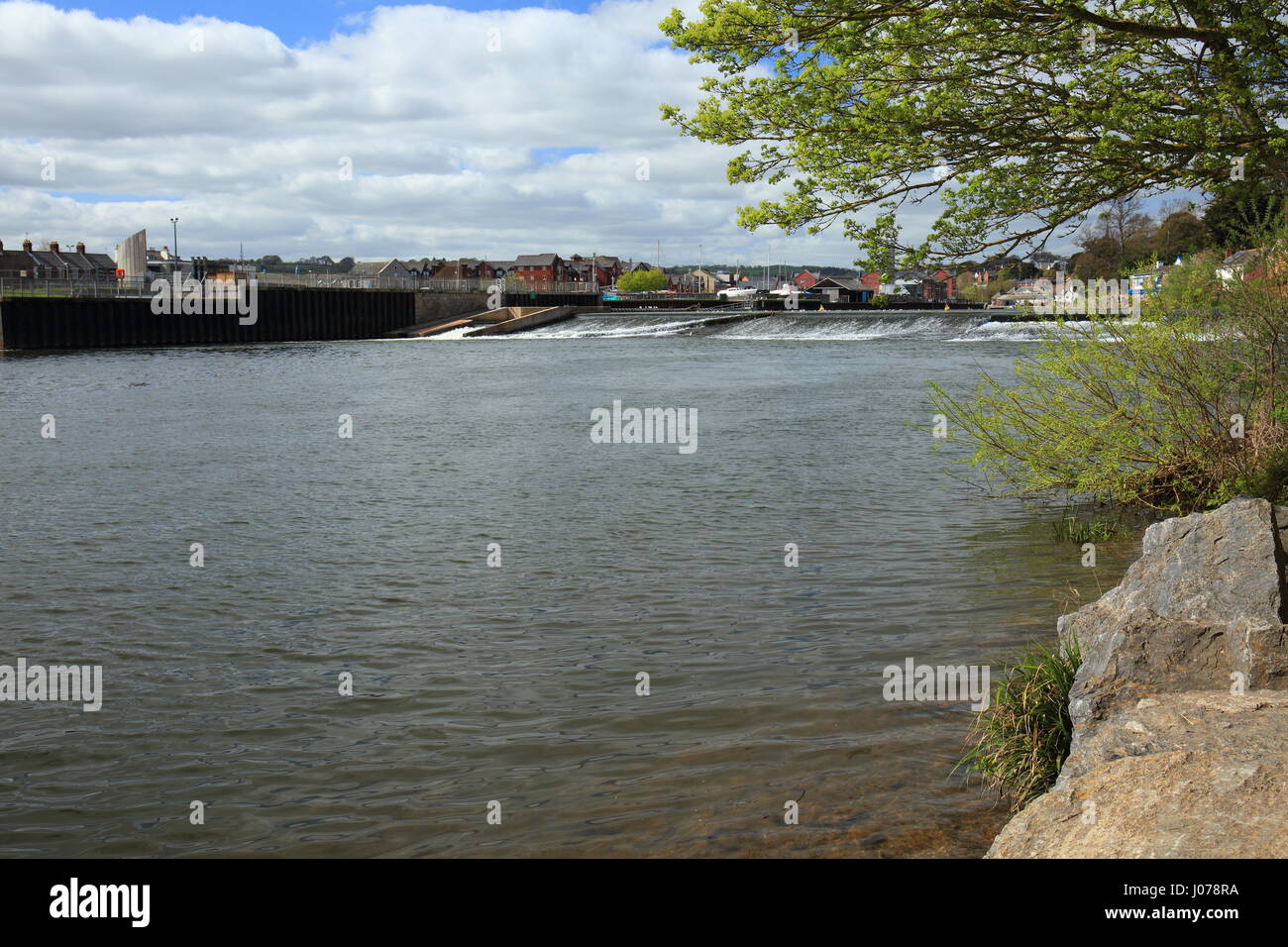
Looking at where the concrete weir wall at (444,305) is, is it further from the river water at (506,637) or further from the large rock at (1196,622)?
the large rock at (1196,622)

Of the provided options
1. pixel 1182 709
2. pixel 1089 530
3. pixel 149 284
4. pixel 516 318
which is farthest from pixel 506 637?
pixel 149 284

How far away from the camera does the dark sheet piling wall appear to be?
61.7 meters

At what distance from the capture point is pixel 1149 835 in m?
4.43

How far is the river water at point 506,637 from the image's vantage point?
22.6 ft

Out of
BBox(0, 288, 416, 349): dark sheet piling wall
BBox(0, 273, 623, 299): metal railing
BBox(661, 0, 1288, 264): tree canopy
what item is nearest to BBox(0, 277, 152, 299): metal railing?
BBox(0, 273, 623, 299): metal railing

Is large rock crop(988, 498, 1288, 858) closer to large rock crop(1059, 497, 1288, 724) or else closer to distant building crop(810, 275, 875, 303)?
large rock crop(1059, 497, 1288, 724)

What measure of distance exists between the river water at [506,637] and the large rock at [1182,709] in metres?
1.10

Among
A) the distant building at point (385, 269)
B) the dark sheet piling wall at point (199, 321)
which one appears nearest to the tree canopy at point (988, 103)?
the dark sheet piling wall at point (199, 321)

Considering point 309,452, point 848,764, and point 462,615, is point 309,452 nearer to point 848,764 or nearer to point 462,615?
point 462,615

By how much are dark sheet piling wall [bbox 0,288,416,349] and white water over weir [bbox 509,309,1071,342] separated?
43.2ft

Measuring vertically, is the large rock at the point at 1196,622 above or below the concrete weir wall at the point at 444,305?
below

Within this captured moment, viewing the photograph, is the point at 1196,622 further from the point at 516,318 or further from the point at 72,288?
the point at 516,318

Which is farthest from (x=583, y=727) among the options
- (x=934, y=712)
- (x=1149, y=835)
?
(x=1149, y=835)

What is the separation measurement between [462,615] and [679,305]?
353ft
